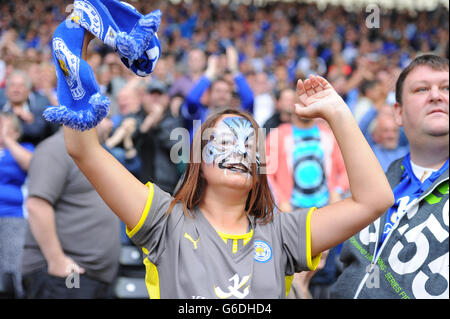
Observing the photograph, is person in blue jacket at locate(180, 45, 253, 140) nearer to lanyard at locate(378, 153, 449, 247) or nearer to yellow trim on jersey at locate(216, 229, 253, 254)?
lanyard at locate(378, 153, 449, 247)

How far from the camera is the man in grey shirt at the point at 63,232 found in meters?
3.18

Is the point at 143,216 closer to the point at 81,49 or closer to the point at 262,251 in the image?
the point at 262,251

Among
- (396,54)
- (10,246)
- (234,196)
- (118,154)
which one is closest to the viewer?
(234,196)

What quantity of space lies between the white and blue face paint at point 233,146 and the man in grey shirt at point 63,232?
165 cm

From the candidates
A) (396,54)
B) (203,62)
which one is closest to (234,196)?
(203,62)

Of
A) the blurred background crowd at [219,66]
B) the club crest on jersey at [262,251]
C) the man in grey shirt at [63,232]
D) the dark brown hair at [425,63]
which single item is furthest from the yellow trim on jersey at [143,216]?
the man in grey shirt at [63,232]

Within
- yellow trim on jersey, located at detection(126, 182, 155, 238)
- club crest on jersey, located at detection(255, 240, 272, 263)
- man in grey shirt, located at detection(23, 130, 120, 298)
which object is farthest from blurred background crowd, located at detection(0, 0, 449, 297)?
club crest on jersey, located at detection(255, 240, 272, 263)

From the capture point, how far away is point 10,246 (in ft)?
13.1

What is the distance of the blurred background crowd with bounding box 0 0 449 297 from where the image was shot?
467 centimetres

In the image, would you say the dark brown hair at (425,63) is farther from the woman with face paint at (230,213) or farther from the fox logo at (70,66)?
the fox logo at (70,66)
